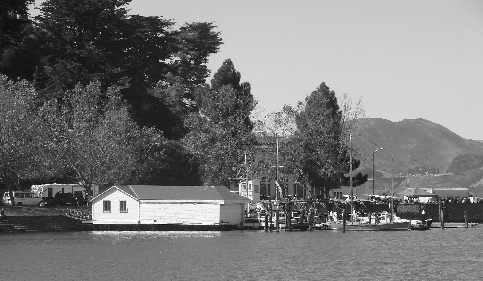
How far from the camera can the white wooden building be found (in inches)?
5221

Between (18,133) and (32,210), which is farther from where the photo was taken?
(32,210)

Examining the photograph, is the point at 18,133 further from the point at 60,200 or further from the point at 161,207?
the point at 161,207

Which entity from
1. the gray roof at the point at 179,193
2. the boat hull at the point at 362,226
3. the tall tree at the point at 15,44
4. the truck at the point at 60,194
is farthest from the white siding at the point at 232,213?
the tall tree at the point at 15,44

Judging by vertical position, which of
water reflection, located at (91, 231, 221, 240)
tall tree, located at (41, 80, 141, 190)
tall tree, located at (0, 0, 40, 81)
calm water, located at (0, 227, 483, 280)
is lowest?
calm water, located at (0, 227, 483, 280)

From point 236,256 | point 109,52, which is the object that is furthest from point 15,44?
point 236,256

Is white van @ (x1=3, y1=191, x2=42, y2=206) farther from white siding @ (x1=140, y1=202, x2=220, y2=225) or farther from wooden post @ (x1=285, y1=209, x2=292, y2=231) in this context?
wooden post @ (x1=285, y1=209, x2=292, y2=231)

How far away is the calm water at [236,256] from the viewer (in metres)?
85.8

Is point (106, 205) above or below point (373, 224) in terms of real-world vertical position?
above

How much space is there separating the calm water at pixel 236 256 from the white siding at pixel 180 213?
195 cm

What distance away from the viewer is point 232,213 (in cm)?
13500

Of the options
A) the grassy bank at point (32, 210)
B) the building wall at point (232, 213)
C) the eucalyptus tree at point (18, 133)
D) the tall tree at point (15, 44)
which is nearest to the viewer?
the eucalyptus tree at point (18, 133)

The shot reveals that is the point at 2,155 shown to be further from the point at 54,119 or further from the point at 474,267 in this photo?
the point at 474,267

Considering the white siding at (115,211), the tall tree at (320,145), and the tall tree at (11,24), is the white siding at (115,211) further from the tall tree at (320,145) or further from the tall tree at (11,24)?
the tall tree at (320,145)

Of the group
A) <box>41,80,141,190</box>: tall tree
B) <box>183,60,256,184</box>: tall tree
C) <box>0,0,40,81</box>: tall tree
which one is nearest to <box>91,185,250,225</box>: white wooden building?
<box>41,80,141,190</box>: tall tree
